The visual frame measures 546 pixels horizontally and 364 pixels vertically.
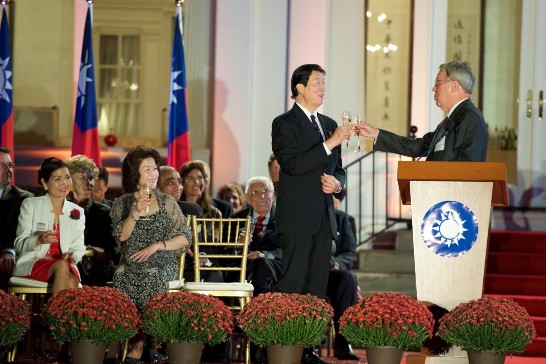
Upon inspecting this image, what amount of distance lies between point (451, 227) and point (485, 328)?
55cm

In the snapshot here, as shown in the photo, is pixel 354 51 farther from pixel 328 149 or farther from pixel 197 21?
pixel 328 149

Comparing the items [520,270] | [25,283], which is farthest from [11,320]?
[520,270]

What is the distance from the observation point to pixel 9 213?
8.13 meters

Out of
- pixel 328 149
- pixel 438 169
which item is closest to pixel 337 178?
pixel 328 149

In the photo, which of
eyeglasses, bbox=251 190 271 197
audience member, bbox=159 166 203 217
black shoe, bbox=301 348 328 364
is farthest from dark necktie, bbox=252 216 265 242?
black shoe, bbox=301 348 328 364

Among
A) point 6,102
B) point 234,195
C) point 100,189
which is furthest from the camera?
point 6,102

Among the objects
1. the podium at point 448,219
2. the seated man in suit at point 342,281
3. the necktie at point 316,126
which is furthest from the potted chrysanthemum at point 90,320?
the seated man in suit at point 342,281

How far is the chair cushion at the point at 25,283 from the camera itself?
289 inches

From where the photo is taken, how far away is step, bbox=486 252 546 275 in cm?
1001

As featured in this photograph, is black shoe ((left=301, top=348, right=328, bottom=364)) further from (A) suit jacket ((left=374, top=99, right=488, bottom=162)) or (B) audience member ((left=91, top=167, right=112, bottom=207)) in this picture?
(B) audience member ((left=91, top=167, right=112, bottom=207))

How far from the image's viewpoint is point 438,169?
19.0ft

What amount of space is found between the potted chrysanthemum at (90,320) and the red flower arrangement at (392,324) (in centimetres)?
124

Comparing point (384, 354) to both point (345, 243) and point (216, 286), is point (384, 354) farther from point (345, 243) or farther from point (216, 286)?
point (345, 243)

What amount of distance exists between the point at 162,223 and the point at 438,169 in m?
2.12
